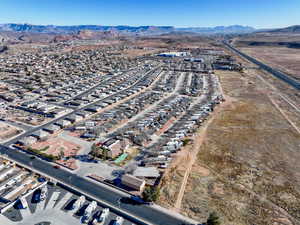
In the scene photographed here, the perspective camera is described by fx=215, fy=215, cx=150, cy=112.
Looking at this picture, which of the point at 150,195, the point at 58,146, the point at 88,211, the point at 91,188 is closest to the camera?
the point at 88,211

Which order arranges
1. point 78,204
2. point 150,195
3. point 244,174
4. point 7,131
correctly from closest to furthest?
point 78,204 → point 150,195 → point 244,174 → point 7,131

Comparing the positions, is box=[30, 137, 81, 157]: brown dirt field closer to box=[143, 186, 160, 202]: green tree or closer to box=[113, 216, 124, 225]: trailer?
box=[143, 186, 160, 202]: green tree

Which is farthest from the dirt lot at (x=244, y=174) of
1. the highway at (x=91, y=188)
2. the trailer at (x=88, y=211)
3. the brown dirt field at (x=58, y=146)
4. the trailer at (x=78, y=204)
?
the brown dirt field at (x=58, y=146)

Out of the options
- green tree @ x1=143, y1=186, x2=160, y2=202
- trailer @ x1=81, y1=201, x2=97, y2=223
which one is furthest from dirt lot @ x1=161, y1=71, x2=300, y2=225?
trailer @ x1=81, y1=201, x2=97, y2=223

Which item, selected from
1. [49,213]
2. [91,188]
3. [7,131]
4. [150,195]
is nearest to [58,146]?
[7,131]

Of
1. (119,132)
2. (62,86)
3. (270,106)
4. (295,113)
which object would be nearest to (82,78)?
(62,86)

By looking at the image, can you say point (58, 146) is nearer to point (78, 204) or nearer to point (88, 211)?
point (78, 204)

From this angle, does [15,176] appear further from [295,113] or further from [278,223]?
[295,113]
